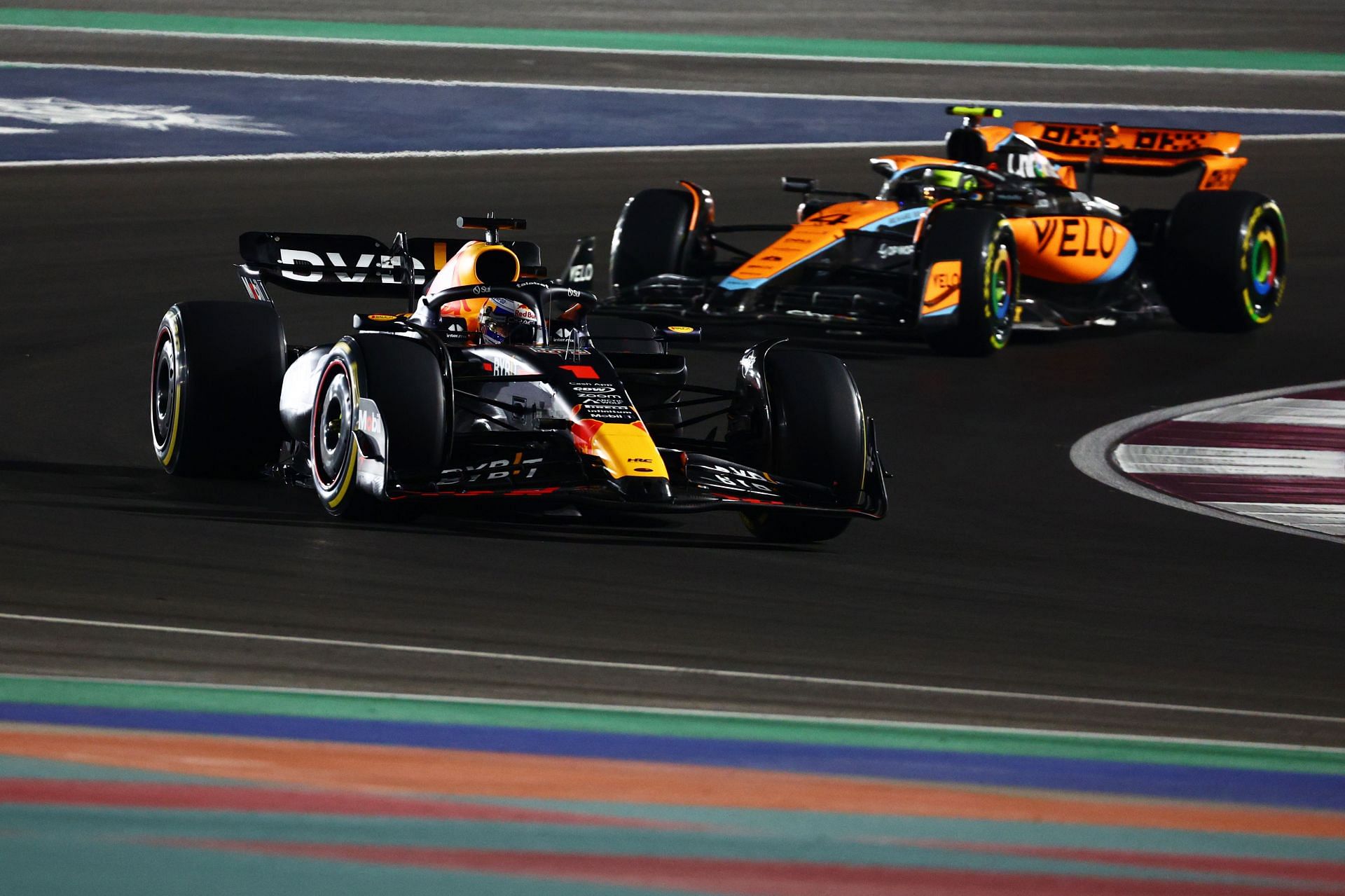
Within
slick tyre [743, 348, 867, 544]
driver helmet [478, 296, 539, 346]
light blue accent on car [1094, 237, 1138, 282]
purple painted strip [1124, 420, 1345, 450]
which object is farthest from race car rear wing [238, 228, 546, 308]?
light blue accent on car [1094, 237, 1138, 282]

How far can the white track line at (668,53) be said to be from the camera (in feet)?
99.3

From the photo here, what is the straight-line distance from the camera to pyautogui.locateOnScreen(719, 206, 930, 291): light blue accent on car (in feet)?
50.2

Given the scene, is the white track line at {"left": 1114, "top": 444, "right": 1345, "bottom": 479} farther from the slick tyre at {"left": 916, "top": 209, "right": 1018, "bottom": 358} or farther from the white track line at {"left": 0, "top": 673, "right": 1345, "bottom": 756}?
the white track line at {"left": 0, "top": 673, "right": 1345, "bottom": 756}

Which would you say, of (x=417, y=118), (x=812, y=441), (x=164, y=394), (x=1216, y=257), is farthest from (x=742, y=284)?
(x=417, y=118)

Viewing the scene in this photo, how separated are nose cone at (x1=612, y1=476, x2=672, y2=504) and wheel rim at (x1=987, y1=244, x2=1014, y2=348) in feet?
21.6

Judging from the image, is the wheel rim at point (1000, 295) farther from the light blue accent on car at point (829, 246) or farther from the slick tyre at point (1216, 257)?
the slick tyre at point (1216, 257)

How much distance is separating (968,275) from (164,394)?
5872 millimetres

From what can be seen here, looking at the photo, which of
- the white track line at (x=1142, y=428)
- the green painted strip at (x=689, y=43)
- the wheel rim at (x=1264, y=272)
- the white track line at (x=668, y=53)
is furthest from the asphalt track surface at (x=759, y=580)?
the green painted strip at (x=689, y=43)

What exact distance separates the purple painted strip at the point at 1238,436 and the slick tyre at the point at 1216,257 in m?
3.66

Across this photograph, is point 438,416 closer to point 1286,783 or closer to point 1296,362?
point 1286,783

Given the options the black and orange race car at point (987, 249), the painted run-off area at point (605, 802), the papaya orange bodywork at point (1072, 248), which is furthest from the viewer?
the papaya orange bodywork at point (1072, 248)

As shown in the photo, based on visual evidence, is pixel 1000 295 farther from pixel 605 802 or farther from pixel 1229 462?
pixel 605 802

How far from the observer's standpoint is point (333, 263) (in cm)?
1150

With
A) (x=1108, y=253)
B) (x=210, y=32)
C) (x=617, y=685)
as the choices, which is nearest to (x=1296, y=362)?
(x=1108, y=253)
